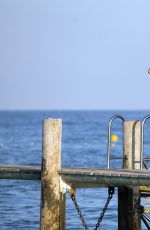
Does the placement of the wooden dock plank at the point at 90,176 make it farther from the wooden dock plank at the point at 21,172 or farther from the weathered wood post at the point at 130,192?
the weathered wood post at the point at 130,192

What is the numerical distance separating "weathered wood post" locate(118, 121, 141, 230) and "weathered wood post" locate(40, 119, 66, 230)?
1.30m

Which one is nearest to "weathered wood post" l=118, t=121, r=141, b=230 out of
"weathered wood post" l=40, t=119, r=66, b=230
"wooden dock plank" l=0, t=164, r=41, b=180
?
"weathered wood post" l=40, t=119, r=66, b=230

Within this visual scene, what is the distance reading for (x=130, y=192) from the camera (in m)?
18.4

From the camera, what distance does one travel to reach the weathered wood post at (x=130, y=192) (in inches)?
720

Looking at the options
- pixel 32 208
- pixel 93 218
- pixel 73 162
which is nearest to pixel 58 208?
pixel 93 218

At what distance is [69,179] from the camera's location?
17703 millimetres

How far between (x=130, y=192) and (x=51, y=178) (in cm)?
157

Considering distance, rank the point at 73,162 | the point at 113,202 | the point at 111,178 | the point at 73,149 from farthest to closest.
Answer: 1. the point at 73,149
2. the point at 73,162
3. the point at 113,202
4. the point at 111,178

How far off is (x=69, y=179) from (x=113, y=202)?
12298 mm

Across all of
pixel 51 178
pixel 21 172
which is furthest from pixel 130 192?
pixel 21 172

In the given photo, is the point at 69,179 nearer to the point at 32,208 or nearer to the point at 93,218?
the point at 93,218

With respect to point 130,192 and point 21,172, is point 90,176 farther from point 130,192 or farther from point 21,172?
point 21,172

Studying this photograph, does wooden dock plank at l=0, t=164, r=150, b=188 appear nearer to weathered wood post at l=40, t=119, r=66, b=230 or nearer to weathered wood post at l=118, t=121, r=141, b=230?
weathered wood post at l=40, t=119, r=66, b=230

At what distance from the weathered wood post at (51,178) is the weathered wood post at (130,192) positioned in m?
1.30
